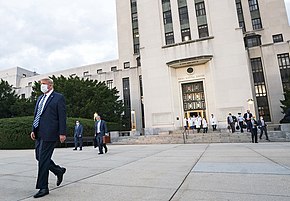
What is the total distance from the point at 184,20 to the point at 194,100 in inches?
479

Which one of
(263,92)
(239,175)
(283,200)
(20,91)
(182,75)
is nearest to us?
(283,200)

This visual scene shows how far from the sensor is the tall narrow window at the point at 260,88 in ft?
105

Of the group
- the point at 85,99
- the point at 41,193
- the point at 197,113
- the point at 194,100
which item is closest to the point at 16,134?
the point at 85,99

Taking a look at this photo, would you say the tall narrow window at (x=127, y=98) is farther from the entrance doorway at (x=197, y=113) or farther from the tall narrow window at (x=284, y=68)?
the tall narrow window at (x=284, y=68)

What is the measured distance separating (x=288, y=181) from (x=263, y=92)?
33324 millimetres

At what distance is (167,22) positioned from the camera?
104ft

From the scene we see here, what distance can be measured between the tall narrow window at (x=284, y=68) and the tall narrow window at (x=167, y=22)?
1744 cm

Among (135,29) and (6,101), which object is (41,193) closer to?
(6,101)

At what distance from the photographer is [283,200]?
2.65 m

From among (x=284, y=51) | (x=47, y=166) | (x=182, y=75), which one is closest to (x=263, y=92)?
(x=284, y=51)

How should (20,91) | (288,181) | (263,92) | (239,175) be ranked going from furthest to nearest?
(20,91)
(263,92)
(239,175)
(288,181)

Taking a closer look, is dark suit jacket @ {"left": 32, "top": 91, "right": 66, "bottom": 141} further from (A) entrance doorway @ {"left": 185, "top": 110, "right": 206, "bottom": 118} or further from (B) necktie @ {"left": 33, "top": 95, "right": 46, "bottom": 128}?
(A) entrance doorway @ {"left": 185, "top": 110, "right": 206, "bottom": 118}

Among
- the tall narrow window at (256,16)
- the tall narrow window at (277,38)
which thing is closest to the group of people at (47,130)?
the tall narrow window at (277,38)

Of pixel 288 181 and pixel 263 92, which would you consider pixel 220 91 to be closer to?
pixel 263 92
